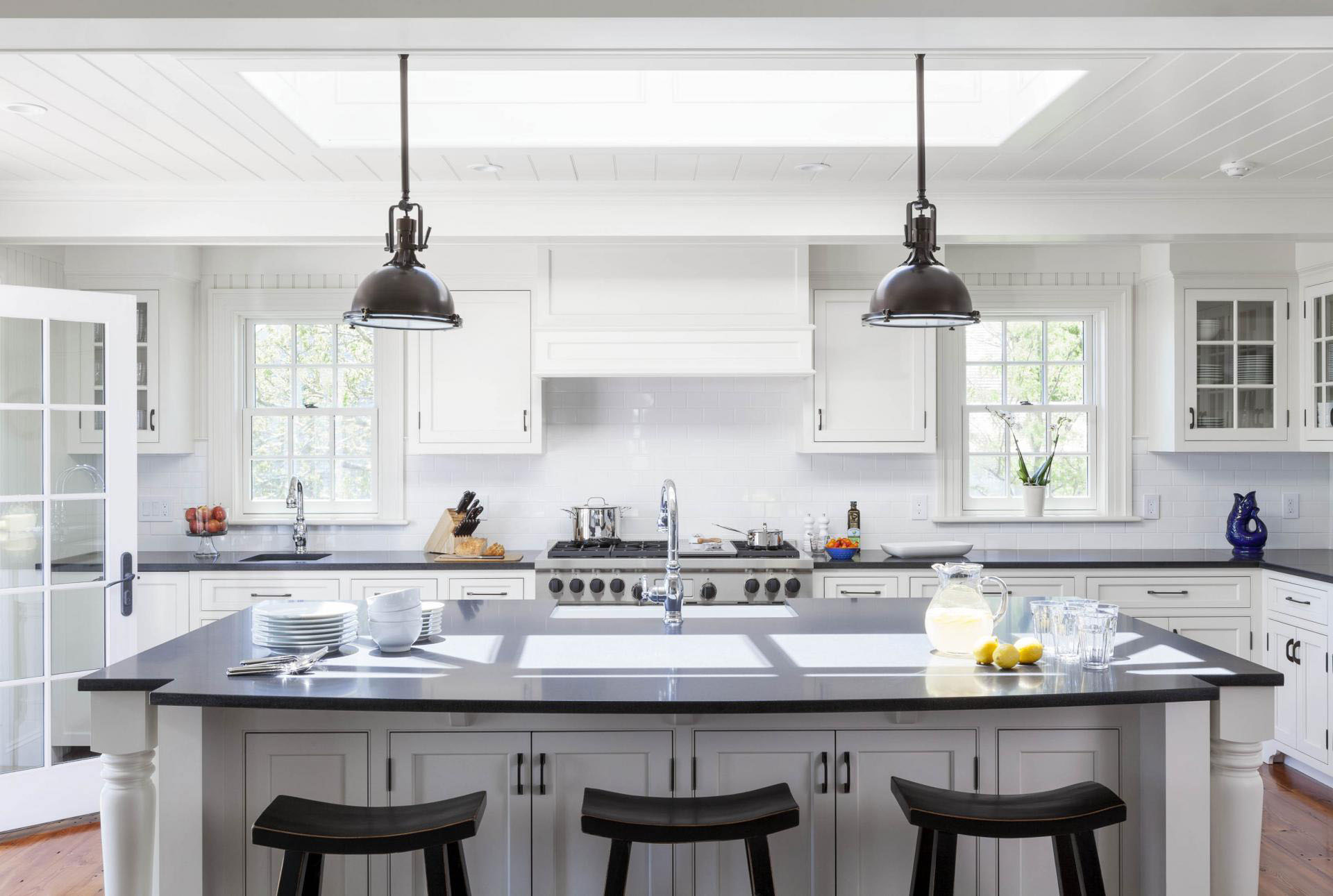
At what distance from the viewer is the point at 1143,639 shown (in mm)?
2553

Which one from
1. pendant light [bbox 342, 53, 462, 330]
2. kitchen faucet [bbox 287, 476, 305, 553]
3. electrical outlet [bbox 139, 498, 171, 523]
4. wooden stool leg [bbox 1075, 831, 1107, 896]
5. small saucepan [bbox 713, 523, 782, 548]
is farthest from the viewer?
electrical outlet [bbox 139, 498, 171, 523]

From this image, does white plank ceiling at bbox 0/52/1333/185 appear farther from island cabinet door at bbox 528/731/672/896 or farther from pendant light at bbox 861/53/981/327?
island cabinet door at bbox 528/731/672/896

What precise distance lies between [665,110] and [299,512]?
9.48ft

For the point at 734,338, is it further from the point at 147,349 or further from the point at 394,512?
the point at 147,349

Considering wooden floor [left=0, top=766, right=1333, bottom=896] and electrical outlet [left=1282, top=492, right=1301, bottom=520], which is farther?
electrical outlet [left=1282, top=492, right=1301, bottom=520]

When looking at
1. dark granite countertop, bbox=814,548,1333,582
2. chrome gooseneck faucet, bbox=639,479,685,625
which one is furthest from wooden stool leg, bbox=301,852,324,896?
dark granite countertop, bbox=814,548,1333,582

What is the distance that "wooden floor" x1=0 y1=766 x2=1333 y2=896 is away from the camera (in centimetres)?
310

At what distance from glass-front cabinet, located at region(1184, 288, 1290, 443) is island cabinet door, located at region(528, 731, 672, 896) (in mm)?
3718

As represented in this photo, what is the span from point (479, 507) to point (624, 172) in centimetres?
194

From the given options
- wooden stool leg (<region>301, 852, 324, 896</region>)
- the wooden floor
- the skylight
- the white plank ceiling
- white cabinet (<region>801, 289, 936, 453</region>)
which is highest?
the skylight

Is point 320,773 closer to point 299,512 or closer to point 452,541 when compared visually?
point 452,541

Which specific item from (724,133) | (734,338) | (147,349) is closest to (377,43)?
(724,133)

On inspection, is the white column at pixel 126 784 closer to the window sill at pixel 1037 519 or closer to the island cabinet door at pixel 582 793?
the island cabinet door at pixel 582 793

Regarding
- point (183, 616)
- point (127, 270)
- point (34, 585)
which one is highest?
point (127, 270)
